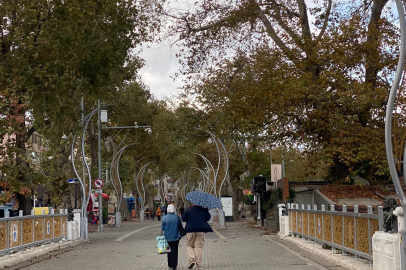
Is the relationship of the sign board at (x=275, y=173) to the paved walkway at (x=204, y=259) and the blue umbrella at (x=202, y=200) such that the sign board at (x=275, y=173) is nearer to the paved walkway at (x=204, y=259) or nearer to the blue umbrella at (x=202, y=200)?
the paved walkway at (x=204, y=259)

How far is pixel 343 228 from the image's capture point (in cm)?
1516

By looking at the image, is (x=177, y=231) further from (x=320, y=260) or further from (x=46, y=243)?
(x=46, y=243)

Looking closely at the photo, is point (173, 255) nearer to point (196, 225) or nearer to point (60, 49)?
point (196, 225)

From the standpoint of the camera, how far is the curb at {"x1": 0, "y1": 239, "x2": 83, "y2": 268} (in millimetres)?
15728

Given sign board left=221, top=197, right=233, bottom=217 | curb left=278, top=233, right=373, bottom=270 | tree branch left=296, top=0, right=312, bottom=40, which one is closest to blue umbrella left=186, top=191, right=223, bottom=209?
curb left=278, top=233, right=373, bottom=270

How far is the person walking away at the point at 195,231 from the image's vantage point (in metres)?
13.8

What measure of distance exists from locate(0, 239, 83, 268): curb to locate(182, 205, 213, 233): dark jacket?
4.80 metres

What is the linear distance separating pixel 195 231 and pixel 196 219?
26cm

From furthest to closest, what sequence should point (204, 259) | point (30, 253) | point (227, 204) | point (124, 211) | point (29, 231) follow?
point (124, 211), point (227, 204), point (29, 231), point (30, 253), point (204, 259)

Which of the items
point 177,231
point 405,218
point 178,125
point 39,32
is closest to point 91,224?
point 178,125

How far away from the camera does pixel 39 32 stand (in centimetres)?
1775

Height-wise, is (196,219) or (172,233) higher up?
(196,219)

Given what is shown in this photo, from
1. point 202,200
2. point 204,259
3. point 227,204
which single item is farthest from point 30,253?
point 227,204

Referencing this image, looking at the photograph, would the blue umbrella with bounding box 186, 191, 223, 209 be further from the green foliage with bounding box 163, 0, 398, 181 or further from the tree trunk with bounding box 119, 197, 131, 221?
the tree trunk with bounding box 119, 197, 131, 221
